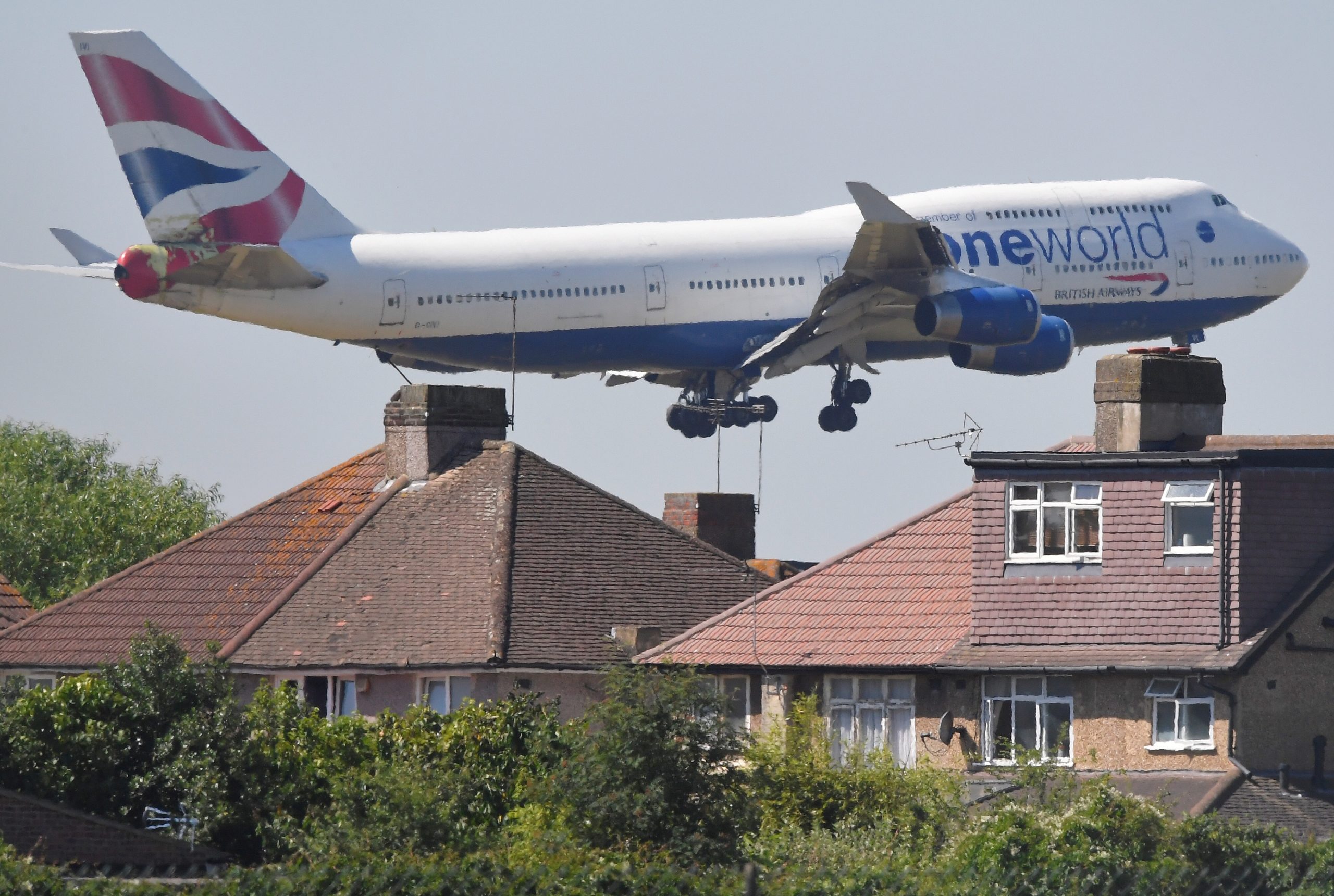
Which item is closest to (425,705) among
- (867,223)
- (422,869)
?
(422,869)

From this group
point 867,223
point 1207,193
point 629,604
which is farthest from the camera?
point 1207,193

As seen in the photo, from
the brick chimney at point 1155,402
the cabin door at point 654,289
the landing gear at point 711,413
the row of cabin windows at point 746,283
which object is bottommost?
the brick chimney at point 1155,402

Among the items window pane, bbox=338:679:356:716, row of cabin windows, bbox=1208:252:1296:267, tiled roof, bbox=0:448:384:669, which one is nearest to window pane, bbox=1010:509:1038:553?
window pane, bbox=338:679:356:716

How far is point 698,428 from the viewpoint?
61.8 meters

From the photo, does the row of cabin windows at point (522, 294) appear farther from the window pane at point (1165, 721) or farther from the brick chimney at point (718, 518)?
the window pane at point (1165, 721)

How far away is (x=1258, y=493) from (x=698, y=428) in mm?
32903

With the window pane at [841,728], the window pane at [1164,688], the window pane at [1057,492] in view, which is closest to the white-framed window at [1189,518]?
the window pane at [1057,492]

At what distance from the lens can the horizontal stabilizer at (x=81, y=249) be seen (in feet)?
193

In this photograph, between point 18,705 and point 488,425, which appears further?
point 488,425

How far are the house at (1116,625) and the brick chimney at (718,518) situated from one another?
10.00 metres

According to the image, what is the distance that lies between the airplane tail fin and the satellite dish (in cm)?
2916

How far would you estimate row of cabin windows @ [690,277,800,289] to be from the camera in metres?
57.3

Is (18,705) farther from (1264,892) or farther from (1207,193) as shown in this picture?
(1207,193)

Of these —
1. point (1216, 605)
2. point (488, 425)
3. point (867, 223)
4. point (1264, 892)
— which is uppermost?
point (867, 223)
